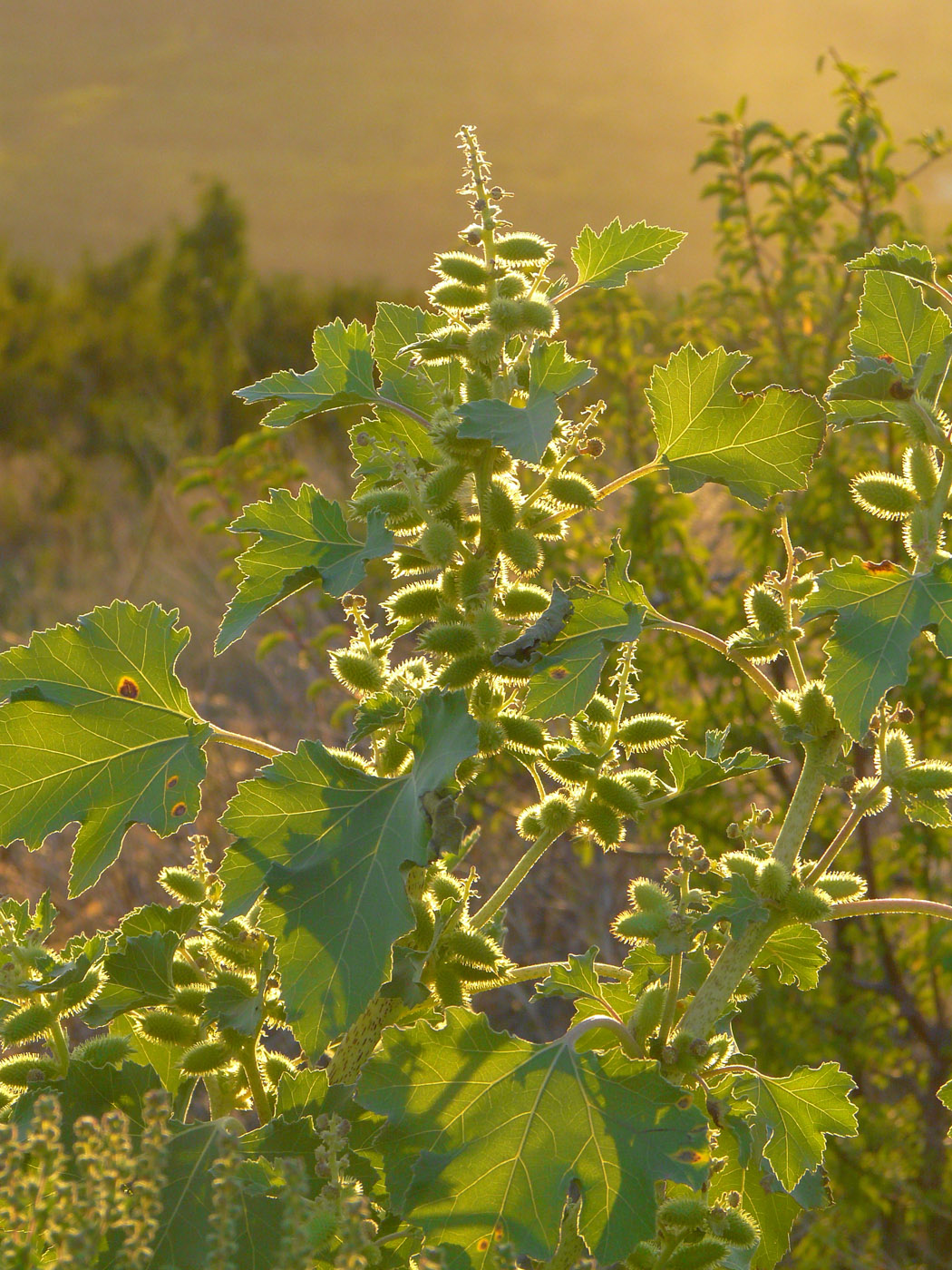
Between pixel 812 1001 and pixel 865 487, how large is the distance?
2653 millimetres

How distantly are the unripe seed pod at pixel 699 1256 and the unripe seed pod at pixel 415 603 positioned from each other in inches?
29.7

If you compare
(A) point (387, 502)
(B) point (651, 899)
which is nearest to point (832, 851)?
(B) point (651, 899)

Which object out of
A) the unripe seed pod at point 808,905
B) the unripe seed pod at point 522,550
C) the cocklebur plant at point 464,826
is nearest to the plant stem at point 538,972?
the cocklebur plant at point 464,826

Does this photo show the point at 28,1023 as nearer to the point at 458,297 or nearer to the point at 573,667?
the point at 573,667

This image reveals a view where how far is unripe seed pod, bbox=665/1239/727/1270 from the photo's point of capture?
4.39 feet

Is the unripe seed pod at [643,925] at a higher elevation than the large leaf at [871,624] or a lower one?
lower

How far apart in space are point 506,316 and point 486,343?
1.5 inches

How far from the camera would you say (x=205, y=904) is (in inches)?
63.9

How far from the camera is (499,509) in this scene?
1393 millimetres

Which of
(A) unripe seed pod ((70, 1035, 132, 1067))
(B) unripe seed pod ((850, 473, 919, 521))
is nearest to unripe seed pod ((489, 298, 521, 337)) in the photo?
(B) unripe seed pod ((850, 473, 919, 521))

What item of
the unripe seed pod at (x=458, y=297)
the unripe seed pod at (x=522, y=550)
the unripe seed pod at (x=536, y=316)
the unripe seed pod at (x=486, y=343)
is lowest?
the unripe seed pod at (x=522, y=550)

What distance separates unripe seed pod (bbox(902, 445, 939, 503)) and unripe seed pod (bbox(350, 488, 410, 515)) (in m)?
0.57

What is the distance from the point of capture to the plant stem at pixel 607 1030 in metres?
1.34

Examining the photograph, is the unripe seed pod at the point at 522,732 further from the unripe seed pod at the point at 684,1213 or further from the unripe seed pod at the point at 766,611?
the unripe seed pod at the point at 684,1213
